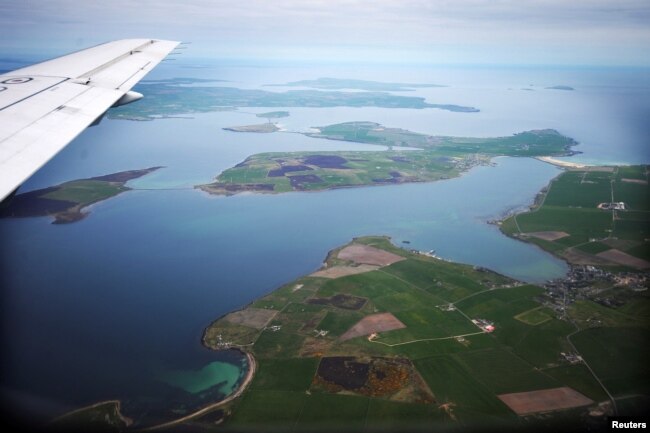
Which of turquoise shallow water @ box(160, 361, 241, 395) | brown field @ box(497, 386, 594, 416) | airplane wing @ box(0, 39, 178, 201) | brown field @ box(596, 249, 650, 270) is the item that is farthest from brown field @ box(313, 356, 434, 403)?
brown field @ box(596, 249, 650, 270)

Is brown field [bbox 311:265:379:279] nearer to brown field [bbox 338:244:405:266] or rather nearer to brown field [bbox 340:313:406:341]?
brown field [bbox 338:244:405:266]

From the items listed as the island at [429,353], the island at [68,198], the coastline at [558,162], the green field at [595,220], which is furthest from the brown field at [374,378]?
the coastline at [558,162]

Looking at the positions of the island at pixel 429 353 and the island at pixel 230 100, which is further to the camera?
the island at pixel 230 100

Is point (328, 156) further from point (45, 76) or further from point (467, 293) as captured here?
point (45, 76)

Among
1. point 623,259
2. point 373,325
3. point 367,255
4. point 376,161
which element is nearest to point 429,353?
point 373,325

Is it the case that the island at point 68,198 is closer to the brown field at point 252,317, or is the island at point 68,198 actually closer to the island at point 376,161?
the island at point 376,161

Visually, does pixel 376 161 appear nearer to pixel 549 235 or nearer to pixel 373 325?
pixel 549 235
